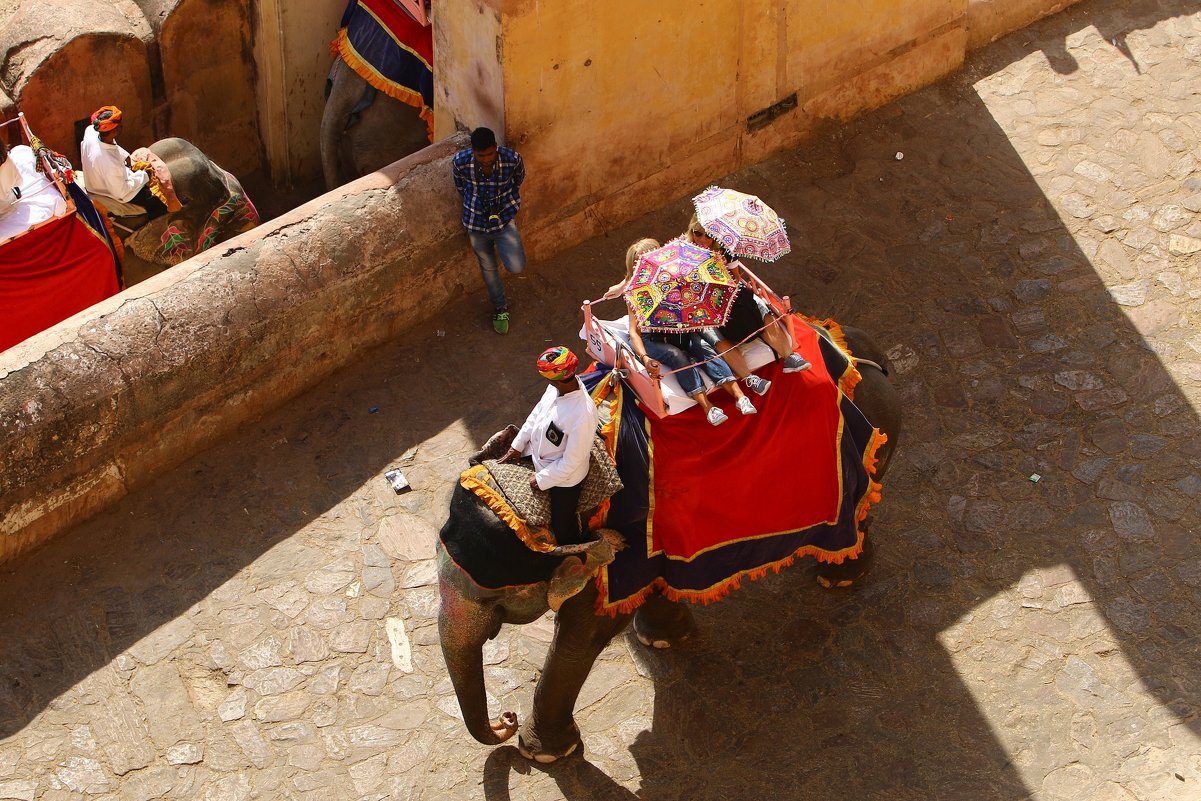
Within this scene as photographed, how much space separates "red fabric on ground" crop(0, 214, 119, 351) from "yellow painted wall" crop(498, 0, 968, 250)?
2.50m

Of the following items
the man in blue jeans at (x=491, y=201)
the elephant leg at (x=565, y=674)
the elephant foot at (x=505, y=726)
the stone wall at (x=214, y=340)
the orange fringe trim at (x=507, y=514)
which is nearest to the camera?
the orange fringe trim at (x=507, y=514)

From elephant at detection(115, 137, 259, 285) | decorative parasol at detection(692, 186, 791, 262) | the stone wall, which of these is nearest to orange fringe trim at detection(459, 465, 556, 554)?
decorative parasol at detection(692, 186, 791, 262)

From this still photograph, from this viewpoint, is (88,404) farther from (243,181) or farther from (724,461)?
(243,181)

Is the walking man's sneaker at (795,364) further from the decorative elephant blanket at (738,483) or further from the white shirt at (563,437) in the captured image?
the white shirt at (563,437)

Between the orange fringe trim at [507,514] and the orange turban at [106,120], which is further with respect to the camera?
the orange turban at [106,120]

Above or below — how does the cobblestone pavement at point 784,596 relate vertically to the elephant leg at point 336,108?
below

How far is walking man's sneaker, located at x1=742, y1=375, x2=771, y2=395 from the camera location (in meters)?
6.66

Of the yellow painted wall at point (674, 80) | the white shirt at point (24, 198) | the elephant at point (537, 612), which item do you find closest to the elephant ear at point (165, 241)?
the white shirt at point (24, 198)

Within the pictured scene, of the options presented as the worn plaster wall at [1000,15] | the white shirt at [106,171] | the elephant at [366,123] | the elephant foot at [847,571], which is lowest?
the worn plaster wall at [1000,15]

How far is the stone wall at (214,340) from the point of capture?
7.43 meters

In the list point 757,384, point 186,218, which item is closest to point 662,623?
point 757,384

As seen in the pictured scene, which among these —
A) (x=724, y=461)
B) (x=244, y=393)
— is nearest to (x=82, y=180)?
(x=244, y=393)

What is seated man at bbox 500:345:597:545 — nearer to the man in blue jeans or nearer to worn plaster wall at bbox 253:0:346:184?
the man in blue jeans

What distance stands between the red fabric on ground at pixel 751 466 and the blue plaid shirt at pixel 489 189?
235cm
